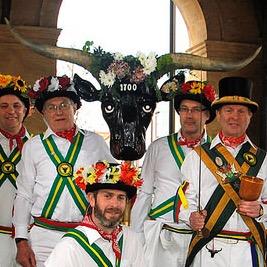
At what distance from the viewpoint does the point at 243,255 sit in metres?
5.27

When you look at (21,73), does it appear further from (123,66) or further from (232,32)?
(123,66)

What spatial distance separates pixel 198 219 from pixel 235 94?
944 millimetres

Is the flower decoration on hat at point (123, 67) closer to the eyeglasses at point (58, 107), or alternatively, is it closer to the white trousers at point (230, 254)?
the eyeglasses at point (58, 107)

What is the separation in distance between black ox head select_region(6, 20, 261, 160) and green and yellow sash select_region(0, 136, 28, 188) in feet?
2.15

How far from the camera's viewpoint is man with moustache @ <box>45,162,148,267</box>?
4.25m

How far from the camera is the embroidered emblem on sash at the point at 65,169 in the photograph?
5.59m

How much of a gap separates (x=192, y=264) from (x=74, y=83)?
5.30 ft

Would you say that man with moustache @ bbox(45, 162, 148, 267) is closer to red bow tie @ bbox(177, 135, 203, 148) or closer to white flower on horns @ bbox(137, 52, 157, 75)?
red bow tie @ bbox(177, 135, 203, 148)

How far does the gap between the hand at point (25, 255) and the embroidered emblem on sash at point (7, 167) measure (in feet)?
2.56

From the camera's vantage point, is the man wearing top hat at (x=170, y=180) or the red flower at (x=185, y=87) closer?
the man wearing top hat at (x=170, y=180)

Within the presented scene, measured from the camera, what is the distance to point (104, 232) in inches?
172

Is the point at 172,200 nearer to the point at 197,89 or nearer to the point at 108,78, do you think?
the point at 197,89

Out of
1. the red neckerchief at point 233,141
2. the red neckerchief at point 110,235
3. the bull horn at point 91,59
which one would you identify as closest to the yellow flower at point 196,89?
the bull horn at point 91,59

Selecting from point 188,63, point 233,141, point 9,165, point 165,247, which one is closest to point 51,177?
point 9,165
